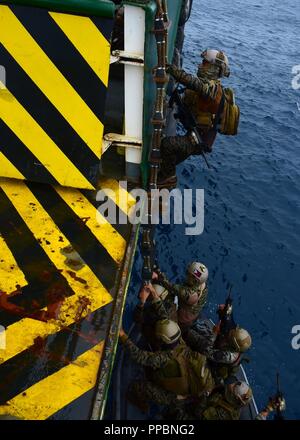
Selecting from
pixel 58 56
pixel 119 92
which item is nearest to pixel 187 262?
pixel 119 92

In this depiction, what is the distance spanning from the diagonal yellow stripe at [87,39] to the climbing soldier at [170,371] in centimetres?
257

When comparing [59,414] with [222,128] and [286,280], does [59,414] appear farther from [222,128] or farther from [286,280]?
[286,280]

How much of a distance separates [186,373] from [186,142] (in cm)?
283

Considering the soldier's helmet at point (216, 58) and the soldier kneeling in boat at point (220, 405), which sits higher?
the soldier's helmet at point (216, 58)

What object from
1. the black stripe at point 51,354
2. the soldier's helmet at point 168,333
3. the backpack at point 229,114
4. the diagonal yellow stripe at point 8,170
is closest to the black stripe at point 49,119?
the diagonal yellow stripe at point 8,170

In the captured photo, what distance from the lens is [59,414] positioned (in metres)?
2.60

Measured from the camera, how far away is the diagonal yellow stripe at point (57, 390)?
8.46 feet

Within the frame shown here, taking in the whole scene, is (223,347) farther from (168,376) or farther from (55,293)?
(55,293)

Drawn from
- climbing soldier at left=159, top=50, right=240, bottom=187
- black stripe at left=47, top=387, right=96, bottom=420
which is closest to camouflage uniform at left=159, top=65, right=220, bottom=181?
climbing soldier at left=159, top=50, right=240, bottom=187

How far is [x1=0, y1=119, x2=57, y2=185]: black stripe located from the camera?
12.8 feet

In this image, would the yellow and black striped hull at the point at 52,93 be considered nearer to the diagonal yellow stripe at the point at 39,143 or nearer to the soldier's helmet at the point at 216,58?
the diagonal yellow stripe at the point at 39,143

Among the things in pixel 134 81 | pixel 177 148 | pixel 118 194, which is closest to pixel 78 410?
pixel 118 194

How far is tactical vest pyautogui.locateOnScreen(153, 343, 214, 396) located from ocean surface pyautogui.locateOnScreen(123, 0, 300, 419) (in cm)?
186

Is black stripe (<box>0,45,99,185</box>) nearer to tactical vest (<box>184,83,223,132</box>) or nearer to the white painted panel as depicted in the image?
the white painted panel
